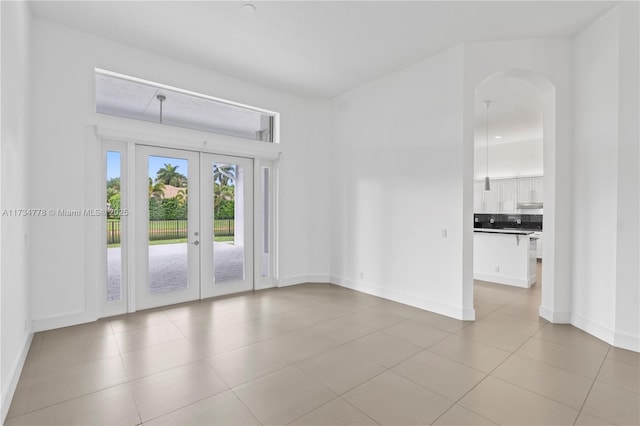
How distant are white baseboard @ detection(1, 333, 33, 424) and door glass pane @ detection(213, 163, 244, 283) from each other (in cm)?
241

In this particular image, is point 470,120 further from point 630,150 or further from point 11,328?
point 11,328

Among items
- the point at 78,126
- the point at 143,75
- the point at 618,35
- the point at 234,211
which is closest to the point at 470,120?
the point at 618,35

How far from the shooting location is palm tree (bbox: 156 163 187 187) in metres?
4.52

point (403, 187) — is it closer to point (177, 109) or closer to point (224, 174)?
point (224, 174)

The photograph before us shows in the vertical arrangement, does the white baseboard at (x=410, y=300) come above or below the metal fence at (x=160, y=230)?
below

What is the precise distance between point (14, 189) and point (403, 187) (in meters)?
4.37

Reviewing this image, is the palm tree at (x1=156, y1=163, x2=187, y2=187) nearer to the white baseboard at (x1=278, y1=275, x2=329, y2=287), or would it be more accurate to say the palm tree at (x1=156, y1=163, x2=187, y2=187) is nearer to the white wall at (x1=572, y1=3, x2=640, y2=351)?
the white baseboard at (x1=278, y1=275, x2=329, y2=287)

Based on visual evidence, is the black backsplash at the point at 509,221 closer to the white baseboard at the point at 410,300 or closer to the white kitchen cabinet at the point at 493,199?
the white kitchen cabinet at the point at 493,199

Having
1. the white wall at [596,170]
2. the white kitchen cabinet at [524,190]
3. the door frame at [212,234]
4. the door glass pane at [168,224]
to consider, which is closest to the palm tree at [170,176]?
the door glass pane at [168,224]

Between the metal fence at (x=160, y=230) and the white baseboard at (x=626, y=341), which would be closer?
the white baseboard at (x=626, y=341)

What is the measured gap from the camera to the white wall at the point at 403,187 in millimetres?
4141

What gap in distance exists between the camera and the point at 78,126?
3746 millimetres

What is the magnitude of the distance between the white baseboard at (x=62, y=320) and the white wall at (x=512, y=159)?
10.3m

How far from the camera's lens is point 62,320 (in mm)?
Answer: 3629
